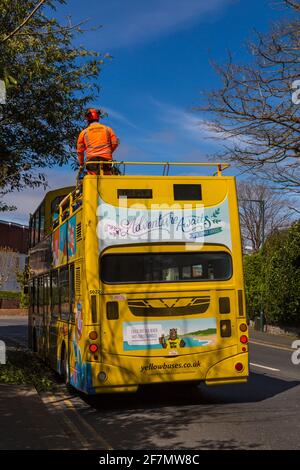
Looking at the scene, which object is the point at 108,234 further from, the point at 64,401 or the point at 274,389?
the point at 274,389

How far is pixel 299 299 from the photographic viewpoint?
2422cm

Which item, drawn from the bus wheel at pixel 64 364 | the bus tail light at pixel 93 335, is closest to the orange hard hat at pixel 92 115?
the bus tail light at pixel 93 335

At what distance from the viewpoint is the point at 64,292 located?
10.4m

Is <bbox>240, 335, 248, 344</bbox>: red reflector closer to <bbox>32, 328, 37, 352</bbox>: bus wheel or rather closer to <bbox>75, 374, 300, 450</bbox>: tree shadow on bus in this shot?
<bbox>75, 374, 300, 450</bbox>: tree shadow on bus

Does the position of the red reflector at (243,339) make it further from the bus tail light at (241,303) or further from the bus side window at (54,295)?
the bus side window at (54,295)

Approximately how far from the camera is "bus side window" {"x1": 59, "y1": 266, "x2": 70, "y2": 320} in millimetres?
10069

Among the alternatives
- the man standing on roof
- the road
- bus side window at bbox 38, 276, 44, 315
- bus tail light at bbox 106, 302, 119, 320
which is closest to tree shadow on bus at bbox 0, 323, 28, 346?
bus side window at bbox 38, 276, 44, 315

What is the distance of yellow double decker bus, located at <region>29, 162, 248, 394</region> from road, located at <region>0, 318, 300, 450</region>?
47cm

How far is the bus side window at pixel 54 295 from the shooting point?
11409 mm

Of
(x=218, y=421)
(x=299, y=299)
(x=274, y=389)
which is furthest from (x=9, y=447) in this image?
(x=299, y=299)

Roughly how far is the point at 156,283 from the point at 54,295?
3.58m

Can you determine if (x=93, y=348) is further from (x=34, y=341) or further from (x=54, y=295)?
(x=34, y=341)

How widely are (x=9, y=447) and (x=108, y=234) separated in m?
3.51

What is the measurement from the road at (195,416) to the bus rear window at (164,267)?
6.39ft
